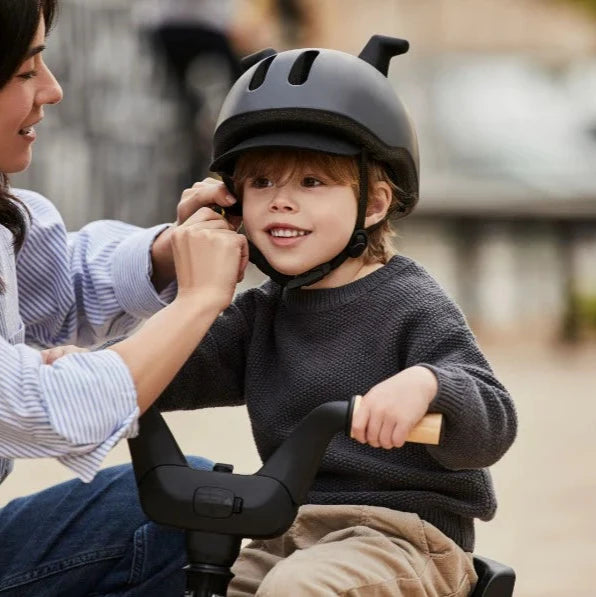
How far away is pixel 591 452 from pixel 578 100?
29.2ft

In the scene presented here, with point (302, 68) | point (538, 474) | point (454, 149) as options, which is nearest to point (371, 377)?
point (302, 68)

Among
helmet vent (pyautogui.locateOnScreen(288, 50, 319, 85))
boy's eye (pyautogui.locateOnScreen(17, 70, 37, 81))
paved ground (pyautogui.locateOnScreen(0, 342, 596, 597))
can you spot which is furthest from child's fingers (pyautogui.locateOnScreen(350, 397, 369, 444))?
paved ground (pyautogui.locateOnScreen(0, 342, 596, 597))

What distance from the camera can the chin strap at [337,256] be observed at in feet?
9.04

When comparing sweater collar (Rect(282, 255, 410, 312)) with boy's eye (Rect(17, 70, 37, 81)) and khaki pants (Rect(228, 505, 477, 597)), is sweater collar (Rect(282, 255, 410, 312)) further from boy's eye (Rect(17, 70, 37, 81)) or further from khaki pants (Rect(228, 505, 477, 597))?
boy's eye (Rect(17, 70, 37, 81))

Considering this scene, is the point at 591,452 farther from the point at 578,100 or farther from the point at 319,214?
the point at 578,100

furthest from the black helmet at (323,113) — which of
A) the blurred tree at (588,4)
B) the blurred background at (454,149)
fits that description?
the blurred tree at (588,4)

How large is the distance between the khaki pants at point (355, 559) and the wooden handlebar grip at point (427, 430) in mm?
267

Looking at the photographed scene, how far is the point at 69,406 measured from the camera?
7.74 feet

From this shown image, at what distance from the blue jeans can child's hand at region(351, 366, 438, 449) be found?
0.62 m

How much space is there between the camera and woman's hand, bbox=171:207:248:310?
2.54 metres

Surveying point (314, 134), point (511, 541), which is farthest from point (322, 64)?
point (511, 541)

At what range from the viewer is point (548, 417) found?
935 cm

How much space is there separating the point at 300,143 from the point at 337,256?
0.26 m

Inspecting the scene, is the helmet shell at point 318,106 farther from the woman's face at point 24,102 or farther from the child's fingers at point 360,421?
the child's fingers at point 360,421
